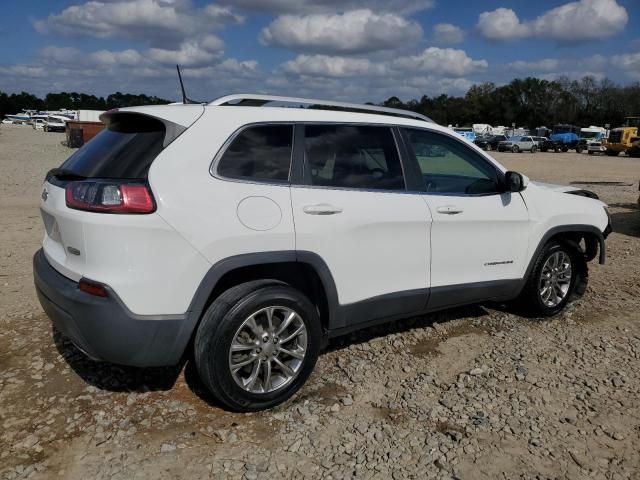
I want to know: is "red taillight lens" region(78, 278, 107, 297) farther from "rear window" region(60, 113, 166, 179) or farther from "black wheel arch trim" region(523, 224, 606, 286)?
"black wheel arch trim" region(523, 224, 606, 286)

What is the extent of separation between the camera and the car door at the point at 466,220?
4.06 metres

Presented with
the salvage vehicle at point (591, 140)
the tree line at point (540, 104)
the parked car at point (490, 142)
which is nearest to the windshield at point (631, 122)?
the salvage vehicle at point (591, 140)

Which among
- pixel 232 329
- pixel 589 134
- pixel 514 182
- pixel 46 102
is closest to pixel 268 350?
pixel 232 329

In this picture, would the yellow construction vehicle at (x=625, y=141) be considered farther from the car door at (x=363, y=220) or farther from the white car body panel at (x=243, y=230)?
the car door at (x=363, y=220)

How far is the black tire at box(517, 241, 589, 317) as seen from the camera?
189 inches

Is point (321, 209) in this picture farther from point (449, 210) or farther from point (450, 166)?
point (450, 166)

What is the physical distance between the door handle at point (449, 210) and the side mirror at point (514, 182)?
53 cm

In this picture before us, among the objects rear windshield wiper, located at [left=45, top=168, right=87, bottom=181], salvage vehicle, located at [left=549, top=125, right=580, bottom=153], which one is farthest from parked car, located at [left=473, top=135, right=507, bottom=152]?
rear windshield wiper, located at [left=45, top=168, right=87, bottom=181]

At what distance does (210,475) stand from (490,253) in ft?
8.86

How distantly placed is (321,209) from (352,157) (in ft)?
1.73

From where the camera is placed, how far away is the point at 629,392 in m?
3.74

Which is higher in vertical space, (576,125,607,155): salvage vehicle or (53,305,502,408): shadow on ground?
(576,125,607,155): salvage vehicle

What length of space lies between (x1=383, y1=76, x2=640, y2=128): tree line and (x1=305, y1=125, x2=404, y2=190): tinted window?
282 feet

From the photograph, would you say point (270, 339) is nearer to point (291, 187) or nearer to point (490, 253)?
point (291, 187)
